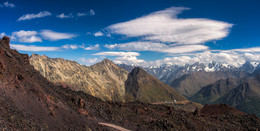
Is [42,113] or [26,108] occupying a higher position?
[26,108]

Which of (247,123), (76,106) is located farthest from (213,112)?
(76,106)

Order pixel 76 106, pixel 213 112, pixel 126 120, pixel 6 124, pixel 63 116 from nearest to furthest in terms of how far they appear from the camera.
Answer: pixel 6 124, pixel 63 116, pixel 76 106, pixel 126 120, pixel 213 112

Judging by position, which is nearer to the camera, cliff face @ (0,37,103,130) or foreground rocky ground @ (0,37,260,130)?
cliff face @ (0,37,103,130)

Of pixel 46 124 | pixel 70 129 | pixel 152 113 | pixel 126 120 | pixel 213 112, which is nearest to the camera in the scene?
pixel 46 124

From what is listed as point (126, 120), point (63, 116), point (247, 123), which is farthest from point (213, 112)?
point (63, 116)

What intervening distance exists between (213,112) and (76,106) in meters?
108

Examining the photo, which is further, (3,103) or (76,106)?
(76,106)

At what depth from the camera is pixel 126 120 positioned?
218ft

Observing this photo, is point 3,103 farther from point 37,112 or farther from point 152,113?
point 152,113

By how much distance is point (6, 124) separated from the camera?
28.8 metres

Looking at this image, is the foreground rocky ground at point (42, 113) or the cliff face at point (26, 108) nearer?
the cliff face at point (26, 108)

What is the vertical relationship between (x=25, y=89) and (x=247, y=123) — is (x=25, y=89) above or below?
above

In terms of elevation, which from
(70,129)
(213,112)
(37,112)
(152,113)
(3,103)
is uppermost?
(3,103)

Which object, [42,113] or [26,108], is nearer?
[26,108]
